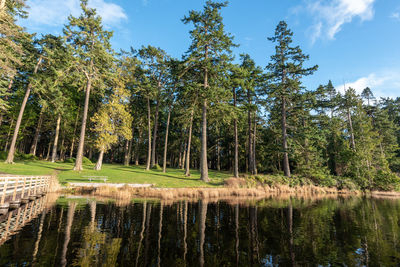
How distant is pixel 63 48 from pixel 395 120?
88.8m

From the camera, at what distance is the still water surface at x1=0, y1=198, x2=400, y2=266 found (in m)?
5.53

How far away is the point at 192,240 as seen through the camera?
7156 millimetres

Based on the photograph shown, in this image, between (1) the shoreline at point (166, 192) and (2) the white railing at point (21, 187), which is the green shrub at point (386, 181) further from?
(2) the white railing at point (21, 187)

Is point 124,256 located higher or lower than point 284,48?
lower

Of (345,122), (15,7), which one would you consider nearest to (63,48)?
(15,7)

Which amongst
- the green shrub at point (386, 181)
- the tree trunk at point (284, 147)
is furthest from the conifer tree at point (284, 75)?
the green shrub at point (386, 181)

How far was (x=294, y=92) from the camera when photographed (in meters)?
31.7

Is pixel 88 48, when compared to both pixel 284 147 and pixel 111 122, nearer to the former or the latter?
pixel 111 122

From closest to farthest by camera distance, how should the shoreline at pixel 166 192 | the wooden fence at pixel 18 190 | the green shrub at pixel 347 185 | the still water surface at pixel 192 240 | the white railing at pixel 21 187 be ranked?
the still water surface at pixel 192 240 < the wooden fence at pixel 18 190 < the white railing at pixel 21 187 < the shoreline at pixel 166 192 < the green shrub at pixel 347 185

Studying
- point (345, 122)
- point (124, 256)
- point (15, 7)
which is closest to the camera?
point (124, 256)

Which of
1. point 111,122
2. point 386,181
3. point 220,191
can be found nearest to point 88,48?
point 111,122

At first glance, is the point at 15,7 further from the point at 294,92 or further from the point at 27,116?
the point at 294,92

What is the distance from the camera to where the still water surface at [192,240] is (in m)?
5.53

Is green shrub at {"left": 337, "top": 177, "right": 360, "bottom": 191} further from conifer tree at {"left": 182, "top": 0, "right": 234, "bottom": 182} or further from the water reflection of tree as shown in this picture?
the water reflection of tree
